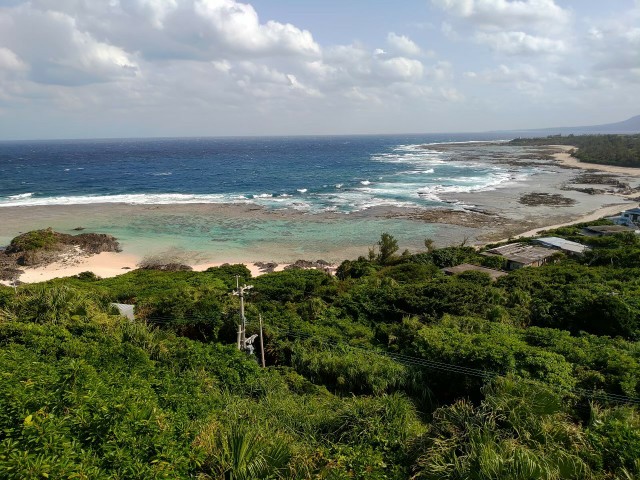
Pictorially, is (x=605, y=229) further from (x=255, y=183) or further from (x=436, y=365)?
(x=255, y=183)

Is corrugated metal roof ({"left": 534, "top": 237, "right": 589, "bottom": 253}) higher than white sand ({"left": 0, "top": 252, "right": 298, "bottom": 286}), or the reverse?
corrugated metal roof ({"left": 534, "top": 237, "right": 589, "bottom": 253})

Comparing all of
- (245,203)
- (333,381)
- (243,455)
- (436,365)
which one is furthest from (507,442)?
(245,203)

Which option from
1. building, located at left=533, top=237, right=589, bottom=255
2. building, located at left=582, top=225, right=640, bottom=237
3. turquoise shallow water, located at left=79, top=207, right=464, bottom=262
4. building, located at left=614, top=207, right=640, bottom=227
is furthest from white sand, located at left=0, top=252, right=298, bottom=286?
building, located at left=614, top=207, right=640, bottom=227

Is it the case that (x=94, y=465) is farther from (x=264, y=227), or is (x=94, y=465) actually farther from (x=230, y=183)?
(x=230, y=183)

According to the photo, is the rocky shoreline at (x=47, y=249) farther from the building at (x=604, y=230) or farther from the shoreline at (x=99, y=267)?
the building at (x=604, y=230)

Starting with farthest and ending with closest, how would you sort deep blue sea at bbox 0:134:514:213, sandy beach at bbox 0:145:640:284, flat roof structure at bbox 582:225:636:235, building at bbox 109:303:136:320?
deep blue sea at bbox 0:134:514:213, sandy beach at bbox 0:145:640:284, flat roof structure at bbox 582:225:636:235, building at bbox 109:303:136:320

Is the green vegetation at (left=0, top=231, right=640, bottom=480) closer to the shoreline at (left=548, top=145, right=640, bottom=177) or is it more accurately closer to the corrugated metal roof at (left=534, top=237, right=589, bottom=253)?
the corrugated metal roof at (left=534, top=237, right=589, bottom=253)
